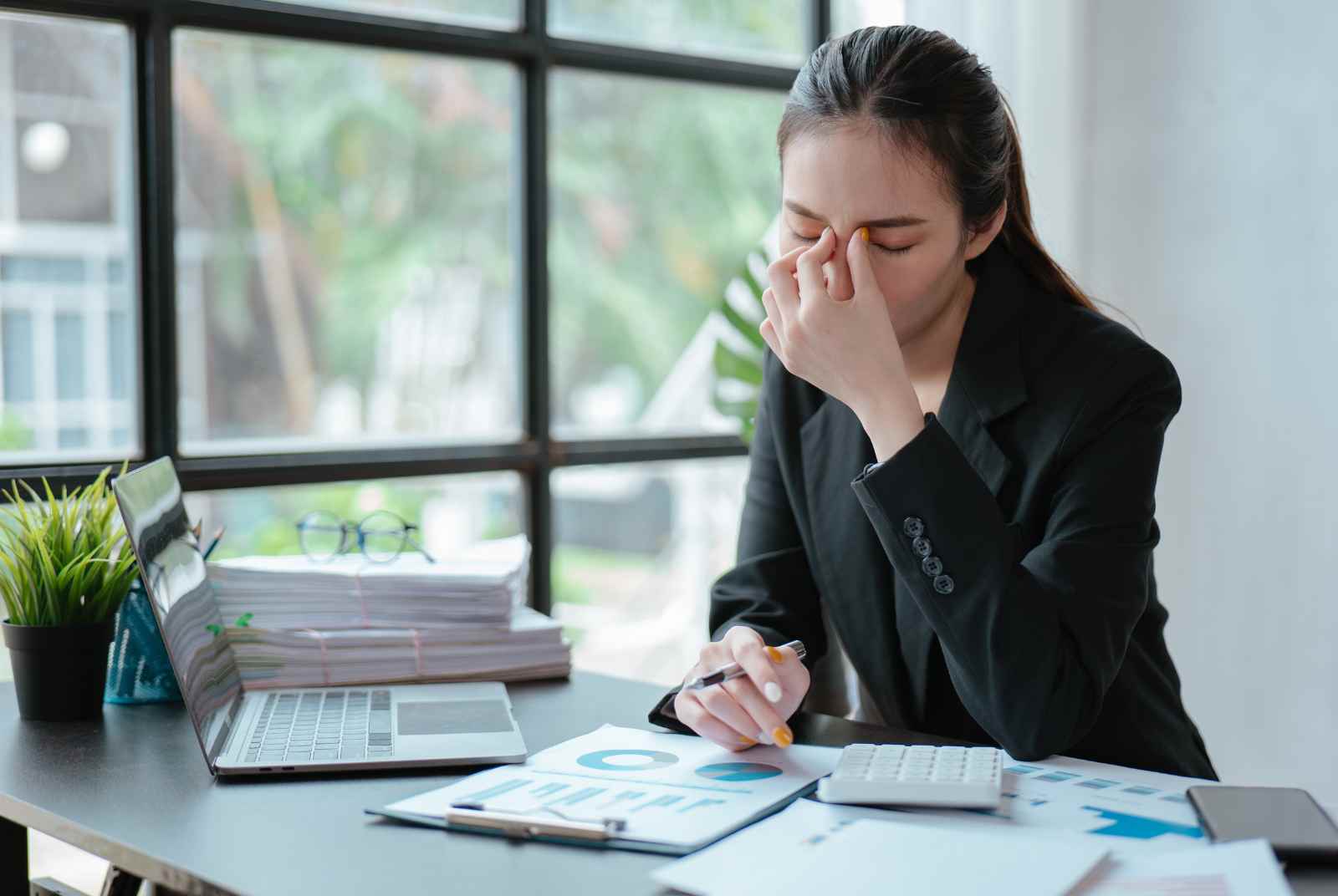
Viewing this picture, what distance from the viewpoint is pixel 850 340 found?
4.16 ft

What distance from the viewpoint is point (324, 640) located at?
1.48 metres

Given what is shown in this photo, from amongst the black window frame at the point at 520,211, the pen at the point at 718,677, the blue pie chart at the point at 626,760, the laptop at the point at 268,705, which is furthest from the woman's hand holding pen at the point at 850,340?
the black window frame at the point at 520,211

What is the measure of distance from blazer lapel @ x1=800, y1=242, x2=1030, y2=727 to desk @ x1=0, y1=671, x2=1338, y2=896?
0.14m

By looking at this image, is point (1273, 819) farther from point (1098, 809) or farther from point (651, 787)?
point (651, 787)

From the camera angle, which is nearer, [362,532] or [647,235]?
[362,532]

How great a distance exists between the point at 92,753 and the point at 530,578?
45.2 inches

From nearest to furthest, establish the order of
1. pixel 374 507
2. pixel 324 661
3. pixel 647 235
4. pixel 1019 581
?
pixel 1019 581 → pixel 324 661 → pixel 374 507 → pixel 647 235

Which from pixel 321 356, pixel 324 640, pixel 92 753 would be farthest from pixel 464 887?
pixel 321 356

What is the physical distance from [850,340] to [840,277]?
71mm

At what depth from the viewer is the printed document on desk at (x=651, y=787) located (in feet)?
3.20

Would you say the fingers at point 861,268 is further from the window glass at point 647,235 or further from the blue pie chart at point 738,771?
the window glass at point 647,235

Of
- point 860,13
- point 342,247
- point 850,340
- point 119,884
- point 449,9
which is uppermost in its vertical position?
point 860,13

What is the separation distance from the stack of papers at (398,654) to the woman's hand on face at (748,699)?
33cm

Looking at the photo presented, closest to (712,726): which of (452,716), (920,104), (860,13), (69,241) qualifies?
(452,716)
